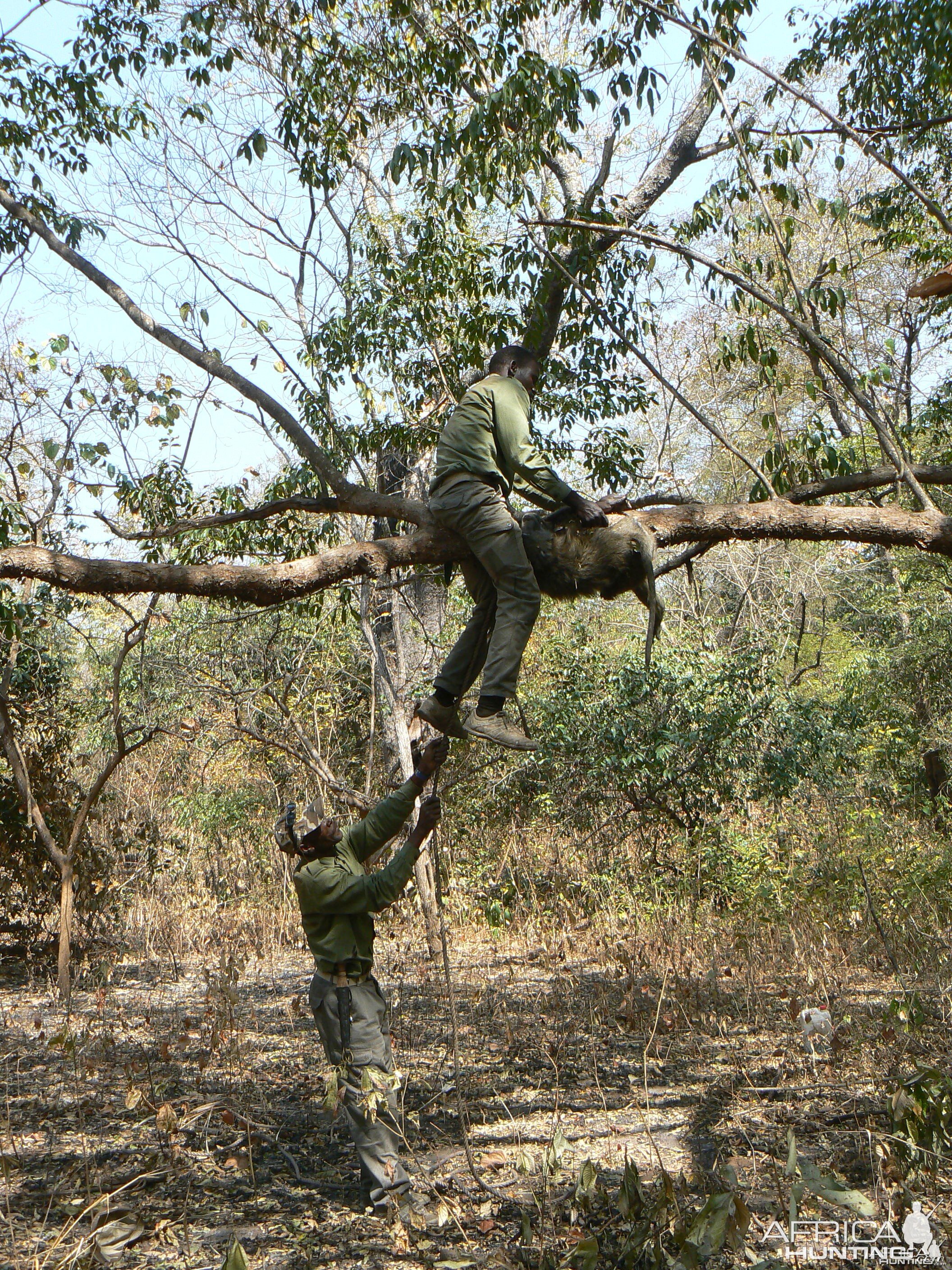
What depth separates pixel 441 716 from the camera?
4891 mm

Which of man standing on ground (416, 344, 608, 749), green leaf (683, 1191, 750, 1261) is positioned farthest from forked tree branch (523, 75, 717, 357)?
green leaf (683, 1191, 750, 1261)

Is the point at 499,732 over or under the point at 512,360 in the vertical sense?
under

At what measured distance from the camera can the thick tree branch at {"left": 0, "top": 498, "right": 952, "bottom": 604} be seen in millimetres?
4504

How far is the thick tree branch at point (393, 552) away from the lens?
4504 mm

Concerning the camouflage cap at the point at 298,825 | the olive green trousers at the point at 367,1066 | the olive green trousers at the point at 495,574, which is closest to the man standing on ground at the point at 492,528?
the olive green trousers at the point at 495,574

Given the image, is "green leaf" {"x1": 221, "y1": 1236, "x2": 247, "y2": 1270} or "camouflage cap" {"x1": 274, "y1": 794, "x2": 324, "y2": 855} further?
"camouflage cap" {"x1": 274, "y1": 794, "x2": 324, "y2": 855}

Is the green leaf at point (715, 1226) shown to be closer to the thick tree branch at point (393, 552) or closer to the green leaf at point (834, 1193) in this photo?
the green leaf at point (834, 1193)

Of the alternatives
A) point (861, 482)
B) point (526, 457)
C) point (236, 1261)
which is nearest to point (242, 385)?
point (526, 457)

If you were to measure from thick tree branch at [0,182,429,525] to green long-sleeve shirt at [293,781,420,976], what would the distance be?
1429 mm

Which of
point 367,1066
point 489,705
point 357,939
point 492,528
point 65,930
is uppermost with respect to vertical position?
point 492,528

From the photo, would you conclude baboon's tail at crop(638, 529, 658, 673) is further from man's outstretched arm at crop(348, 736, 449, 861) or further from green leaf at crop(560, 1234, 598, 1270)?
green leaf at crop(560, 1234, 598, 1270)

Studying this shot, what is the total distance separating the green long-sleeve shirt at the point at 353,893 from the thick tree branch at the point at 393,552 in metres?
1.05

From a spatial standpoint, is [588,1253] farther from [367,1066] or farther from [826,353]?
[826,353]

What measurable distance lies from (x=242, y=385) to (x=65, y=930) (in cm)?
488
